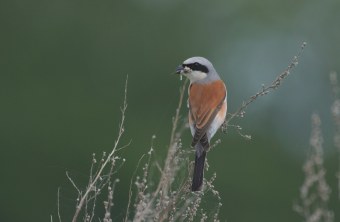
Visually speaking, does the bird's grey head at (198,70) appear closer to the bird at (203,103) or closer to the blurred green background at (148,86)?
the bird at (203,103)

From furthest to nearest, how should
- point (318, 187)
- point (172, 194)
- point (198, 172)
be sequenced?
point (198, 172) < point (318, 187) < point (172, 194)

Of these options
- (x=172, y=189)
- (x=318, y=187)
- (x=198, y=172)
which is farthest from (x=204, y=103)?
(x=172, y=189)

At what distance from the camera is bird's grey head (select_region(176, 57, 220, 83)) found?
6730 mm

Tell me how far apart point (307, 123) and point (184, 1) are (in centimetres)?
753

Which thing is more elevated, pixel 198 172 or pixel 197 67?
pixel 197 67

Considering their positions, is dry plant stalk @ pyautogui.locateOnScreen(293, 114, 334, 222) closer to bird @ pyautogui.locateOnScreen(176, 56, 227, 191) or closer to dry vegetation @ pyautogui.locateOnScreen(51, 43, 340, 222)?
dry vegetation @ pyautogui.locateOnScreen(51, 43, 340, 222)

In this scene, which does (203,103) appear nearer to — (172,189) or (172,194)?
(172,189)

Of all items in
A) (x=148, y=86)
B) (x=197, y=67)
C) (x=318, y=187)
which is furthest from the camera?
(x=148, y=86)

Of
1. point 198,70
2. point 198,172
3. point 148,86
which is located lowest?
point 148,86

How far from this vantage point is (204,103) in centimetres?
655

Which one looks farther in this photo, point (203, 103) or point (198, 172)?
point (203, 103)

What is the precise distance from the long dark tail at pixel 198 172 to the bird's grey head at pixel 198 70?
1.01 m

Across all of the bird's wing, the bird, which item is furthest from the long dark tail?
the bird's wing

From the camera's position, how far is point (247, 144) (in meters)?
23.2
